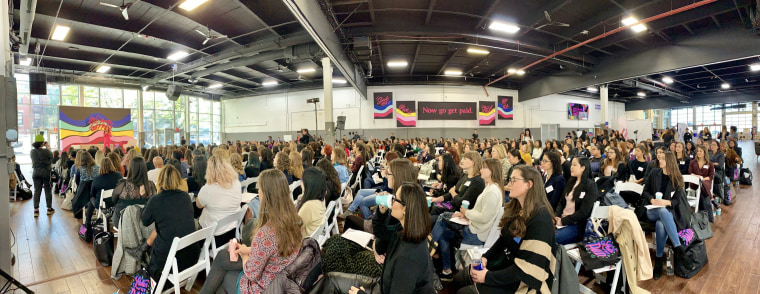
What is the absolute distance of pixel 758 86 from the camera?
1780 cm

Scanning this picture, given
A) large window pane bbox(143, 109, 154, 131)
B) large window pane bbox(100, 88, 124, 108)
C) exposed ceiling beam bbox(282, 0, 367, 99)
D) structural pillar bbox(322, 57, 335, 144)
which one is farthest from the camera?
large window pane bbox(143, 109, 154, 131)

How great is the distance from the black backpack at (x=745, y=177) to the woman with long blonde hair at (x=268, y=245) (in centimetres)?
1125

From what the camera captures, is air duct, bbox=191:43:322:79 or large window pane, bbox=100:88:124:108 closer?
air duct, bbox=191:43:322:79

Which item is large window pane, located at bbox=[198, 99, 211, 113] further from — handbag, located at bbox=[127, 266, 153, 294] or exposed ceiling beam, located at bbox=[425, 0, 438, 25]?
handbag, located at bbox=[127, 266, 153, 294]

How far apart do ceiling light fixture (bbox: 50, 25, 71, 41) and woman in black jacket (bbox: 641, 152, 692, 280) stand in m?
12.5

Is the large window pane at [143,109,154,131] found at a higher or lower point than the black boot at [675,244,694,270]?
higher

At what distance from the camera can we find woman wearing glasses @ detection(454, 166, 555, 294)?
1729 millimetres

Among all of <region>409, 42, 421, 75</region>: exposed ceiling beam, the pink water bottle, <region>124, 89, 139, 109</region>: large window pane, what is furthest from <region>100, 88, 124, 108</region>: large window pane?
the pink water bottle

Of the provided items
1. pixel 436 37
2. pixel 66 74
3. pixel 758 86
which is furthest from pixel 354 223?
pixel 758 86

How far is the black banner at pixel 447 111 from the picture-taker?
16.8 metres

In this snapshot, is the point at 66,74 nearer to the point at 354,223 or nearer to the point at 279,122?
the point at 279,122

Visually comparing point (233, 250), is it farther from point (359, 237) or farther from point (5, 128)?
point (5, 128)

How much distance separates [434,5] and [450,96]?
9.98 meters

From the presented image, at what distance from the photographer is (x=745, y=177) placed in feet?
25.6
